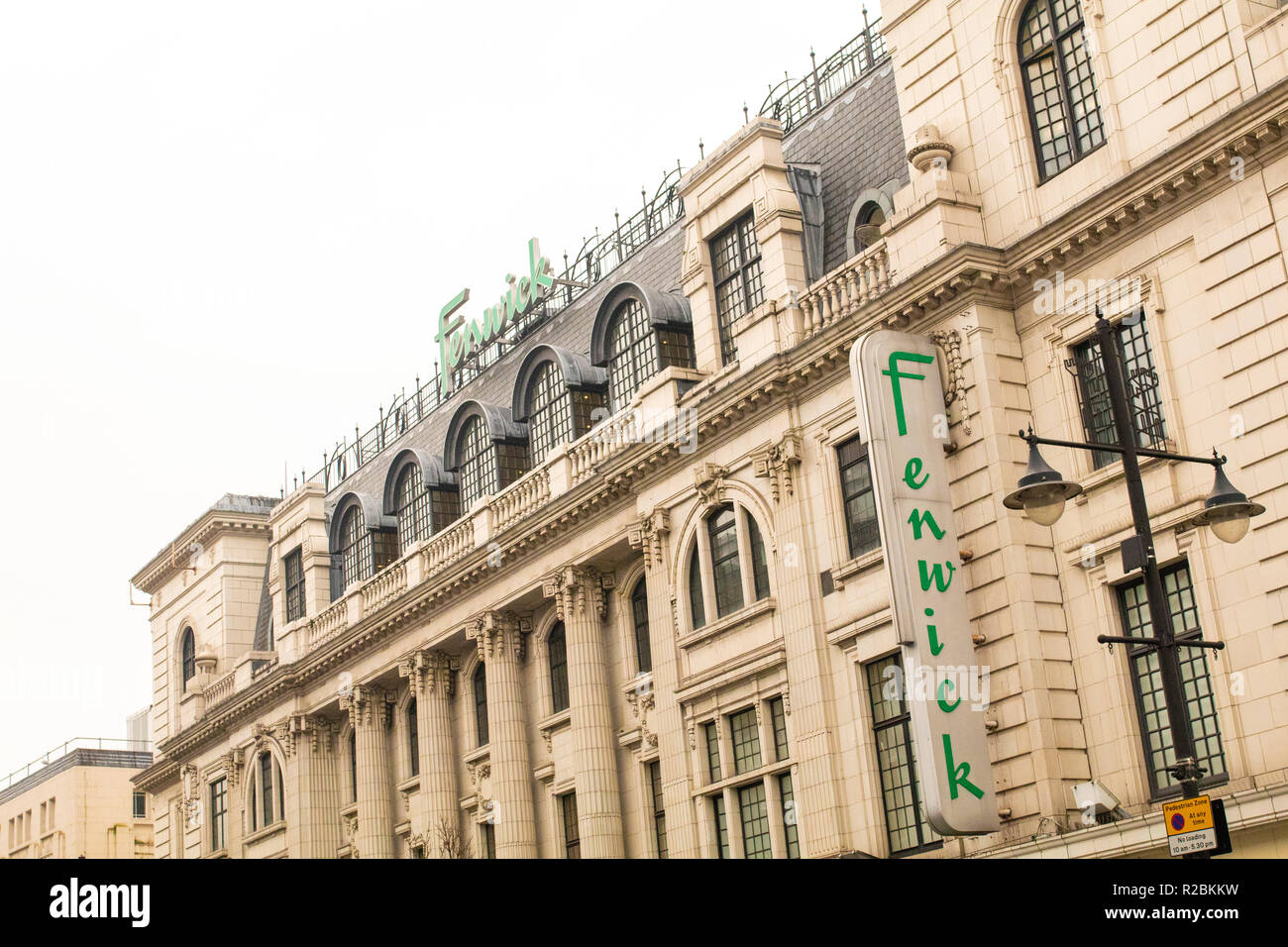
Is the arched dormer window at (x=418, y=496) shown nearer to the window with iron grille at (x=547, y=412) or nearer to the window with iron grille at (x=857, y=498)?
the window with iron grille at (x=547, y=412)

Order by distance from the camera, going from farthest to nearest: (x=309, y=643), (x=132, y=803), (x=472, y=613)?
(x=132, y=803), (x=309, y=643), (x=472, y=613)

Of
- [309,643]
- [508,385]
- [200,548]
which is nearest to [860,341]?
[508,385]

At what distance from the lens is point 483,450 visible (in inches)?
1875

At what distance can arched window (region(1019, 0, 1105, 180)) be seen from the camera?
1177 inches

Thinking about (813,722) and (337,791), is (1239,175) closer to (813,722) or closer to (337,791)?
(813,722)

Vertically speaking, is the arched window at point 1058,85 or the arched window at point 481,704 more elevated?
the arched window at point 1058,85

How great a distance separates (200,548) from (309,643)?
13047 millimetres

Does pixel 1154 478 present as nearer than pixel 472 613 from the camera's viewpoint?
Yes

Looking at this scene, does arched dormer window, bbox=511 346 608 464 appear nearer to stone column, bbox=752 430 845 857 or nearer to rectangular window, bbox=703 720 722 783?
stone column, bbox=752 430 845 857

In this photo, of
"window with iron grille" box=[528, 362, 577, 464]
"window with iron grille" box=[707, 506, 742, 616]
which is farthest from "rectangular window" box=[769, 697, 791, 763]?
"window with iron grille" box=[528, 362, 577, 464]

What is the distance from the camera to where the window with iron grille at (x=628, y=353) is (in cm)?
4081

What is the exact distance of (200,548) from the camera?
2514 inches

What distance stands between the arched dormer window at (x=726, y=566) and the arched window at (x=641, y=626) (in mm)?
3210

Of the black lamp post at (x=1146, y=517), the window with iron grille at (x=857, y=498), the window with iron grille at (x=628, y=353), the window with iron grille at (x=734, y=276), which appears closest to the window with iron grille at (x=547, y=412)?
the window with iron grille at (x=628, y=353)
